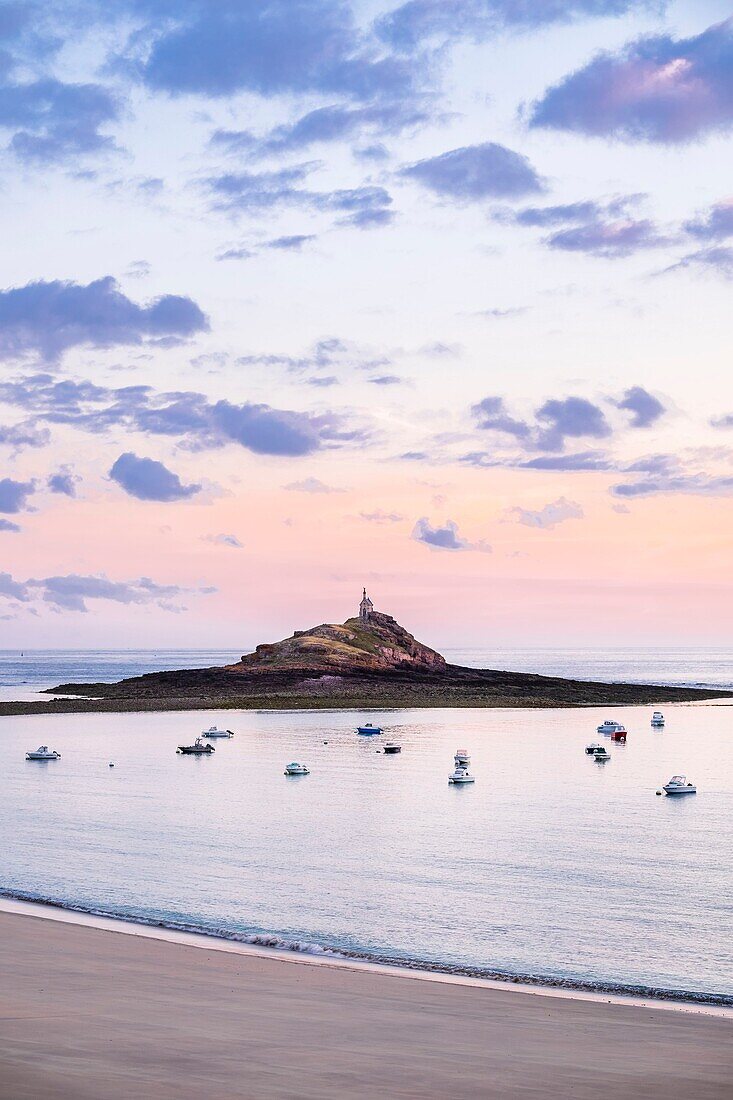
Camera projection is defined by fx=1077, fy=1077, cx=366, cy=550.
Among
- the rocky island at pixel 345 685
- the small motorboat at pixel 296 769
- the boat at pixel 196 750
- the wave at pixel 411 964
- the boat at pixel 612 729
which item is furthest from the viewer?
Answer: the rocky island at pixel 345 685

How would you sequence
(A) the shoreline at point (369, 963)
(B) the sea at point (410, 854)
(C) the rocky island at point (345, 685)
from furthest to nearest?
1. (C) the rocky island at point (345, 685)
2. (B) the sea at point (410, 854)
3. (A) the shoreline at point (369, 963)

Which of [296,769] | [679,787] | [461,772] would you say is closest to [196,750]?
[296,769]

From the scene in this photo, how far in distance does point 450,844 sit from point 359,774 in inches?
1137

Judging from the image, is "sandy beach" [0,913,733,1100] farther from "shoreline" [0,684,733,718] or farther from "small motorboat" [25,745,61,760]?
"shoreline" [0,684,733,718]

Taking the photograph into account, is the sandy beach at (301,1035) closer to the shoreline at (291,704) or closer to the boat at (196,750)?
the boat at (196,750)

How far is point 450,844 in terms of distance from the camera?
45.7m

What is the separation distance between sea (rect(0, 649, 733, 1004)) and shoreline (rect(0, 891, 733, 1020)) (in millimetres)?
159

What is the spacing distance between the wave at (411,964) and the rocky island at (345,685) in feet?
338

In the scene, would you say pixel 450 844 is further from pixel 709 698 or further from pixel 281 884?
pixel 709 698

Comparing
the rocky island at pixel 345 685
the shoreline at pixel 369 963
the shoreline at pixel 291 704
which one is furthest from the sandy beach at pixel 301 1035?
the rocky island at pixel 345 685

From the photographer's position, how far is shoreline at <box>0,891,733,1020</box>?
23306mm

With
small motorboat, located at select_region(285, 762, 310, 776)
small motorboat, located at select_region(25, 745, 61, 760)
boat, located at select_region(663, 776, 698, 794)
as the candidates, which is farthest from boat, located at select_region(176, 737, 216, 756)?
boat, located at select_region(663, 776, 698, 794)

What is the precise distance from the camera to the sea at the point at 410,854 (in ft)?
92.3

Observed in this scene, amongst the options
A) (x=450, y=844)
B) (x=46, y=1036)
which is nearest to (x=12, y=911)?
(x=46, y=1036)
